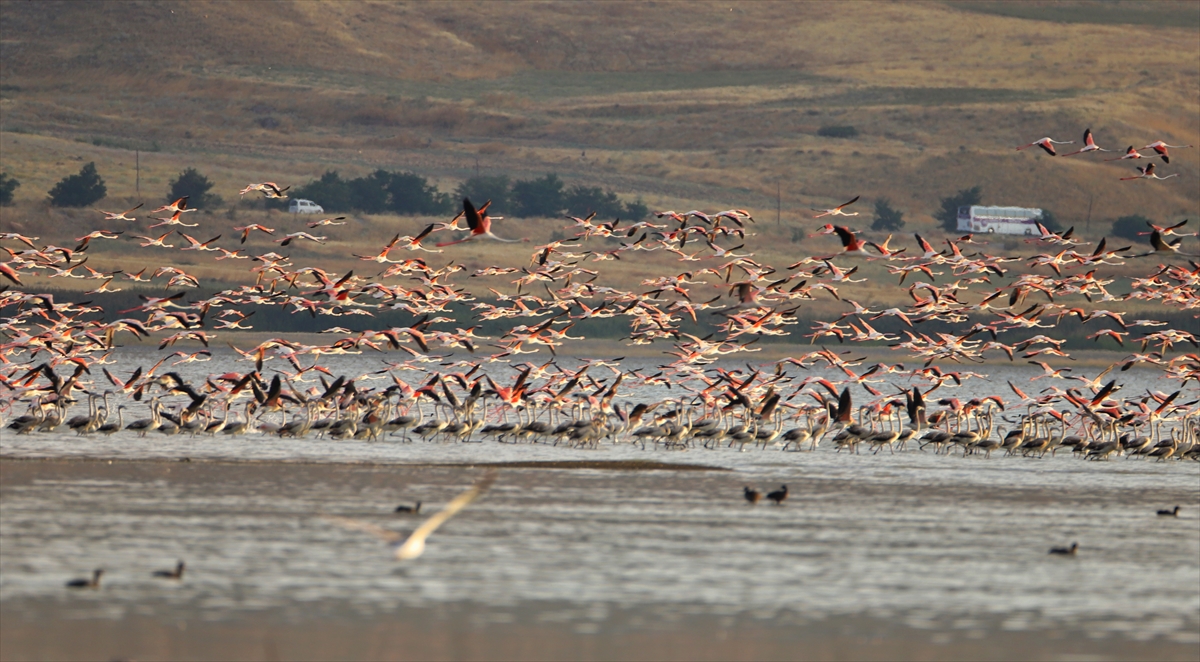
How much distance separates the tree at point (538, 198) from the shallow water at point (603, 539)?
94.5 m

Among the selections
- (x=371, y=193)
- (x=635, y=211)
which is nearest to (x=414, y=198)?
(x=371, y=193)

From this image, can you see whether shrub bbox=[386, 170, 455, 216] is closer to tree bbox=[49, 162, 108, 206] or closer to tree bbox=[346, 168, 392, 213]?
tree bbox=[346, 168, 392, 213]

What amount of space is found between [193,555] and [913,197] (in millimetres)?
141738

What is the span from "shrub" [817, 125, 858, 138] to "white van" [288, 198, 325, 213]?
74593mm

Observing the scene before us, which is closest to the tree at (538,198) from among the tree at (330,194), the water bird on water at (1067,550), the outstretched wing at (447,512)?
the tree at (330,194)

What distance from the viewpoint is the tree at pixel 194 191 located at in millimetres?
118625

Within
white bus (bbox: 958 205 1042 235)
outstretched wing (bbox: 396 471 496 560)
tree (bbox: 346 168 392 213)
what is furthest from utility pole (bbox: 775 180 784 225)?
outstretched wing (bbox: 396 471 496 560)

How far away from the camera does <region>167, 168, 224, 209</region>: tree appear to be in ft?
389

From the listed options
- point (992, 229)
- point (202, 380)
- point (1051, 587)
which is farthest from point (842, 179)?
point (1051, 587)

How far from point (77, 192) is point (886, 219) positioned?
61.1 m

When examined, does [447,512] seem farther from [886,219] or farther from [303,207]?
[886,219]

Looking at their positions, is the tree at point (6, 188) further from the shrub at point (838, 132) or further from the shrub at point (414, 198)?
the shrub at point (838, 132)

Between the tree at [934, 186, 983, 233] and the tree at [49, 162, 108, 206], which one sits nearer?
the tree at [49, 162, 108, 206]

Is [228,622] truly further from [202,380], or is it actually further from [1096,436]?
[202,380]
